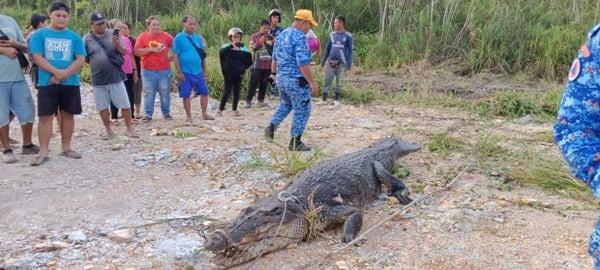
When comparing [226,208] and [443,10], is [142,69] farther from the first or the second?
[443,10]

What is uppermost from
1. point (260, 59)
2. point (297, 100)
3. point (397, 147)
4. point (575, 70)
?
point (575, 70)

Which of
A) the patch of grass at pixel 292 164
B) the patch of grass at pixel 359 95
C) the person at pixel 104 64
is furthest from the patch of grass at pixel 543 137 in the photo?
the person at pixel 104 64

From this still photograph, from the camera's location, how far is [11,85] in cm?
527

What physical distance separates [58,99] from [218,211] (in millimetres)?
2154

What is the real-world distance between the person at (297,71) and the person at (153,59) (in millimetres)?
1903

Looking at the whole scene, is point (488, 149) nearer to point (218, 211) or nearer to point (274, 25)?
point (218, 211)

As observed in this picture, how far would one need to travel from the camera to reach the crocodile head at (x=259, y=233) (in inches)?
127

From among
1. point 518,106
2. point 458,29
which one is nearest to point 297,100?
point 518,106

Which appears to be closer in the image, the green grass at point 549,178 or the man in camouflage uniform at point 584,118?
the man in camouflage uniform at point 584,118

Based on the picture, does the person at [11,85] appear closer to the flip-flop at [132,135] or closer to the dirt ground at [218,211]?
the dirt ground at [218,211]

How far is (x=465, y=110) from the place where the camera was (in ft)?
26.6

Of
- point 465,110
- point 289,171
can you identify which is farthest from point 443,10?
point 289,171

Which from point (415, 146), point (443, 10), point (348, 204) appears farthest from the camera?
point (443, 10)

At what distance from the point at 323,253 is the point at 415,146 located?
2.16 m
